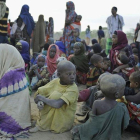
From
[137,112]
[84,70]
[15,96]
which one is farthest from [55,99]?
[84,70]

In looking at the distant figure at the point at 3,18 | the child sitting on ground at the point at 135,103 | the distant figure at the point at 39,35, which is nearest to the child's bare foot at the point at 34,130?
the child sitting on ground at the point at 135,103

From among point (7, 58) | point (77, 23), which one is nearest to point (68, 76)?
point (7, 58)

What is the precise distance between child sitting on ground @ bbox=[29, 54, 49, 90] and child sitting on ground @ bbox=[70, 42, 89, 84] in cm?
97

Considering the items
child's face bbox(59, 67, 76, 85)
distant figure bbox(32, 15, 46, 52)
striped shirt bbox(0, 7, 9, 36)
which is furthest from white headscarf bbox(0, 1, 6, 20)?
child's face bbox(59, 67, 76, 85)

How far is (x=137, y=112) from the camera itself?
3473mm

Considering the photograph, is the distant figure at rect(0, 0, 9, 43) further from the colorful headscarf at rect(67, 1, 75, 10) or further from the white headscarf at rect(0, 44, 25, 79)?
the white headscarf at rect(0, 44, 25, 79)

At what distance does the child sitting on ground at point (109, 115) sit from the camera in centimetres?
297

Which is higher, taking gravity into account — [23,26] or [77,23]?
[77,23]

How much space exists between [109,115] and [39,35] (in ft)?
25.9

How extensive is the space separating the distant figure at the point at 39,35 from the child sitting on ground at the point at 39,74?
4.30 meters

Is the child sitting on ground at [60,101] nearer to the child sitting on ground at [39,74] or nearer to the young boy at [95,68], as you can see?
the young boy at [95,68]

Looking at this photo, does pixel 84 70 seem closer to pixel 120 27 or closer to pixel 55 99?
pixel 55 99

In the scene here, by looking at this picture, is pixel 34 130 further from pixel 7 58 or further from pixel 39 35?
pixel 39 35

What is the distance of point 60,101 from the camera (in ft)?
10.9
